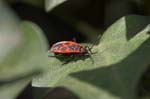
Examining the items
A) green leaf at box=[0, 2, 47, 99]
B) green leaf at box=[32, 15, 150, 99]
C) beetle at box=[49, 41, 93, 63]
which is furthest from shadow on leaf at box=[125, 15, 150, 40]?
green leaf at box=[0, 2, 47, 99]

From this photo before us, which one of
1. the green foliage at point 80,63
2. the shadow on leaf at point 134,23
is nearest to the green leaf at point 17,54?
the green foliage at point 80,63

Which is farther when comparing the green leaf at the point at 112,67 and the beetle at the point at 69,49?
the beetle at the point at 69,49

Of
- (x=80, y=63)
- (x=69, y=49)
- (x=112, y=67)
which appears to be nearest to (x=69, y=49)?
(x=69, y=49)

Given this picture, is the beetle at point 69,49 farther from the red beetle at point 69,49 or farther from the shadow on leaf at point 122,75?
the shadow on leaf at point 122,75

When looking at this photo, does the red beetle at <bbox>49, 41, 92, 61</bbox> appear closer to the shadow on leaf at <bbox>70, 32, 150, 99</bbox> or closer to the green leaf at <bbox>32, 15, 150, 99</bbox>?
the green leaf at <bbox>32, 15, 150, 99</bbox>

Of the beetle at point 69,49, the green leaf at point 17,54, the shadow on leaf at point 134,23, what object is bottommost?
the beetle at point 69,49

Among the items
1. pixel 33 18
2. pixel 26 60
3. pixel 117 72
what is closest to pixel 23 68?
pixel 26 60

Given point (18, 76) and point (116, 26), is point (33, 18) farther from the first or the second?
point (18, 76)
